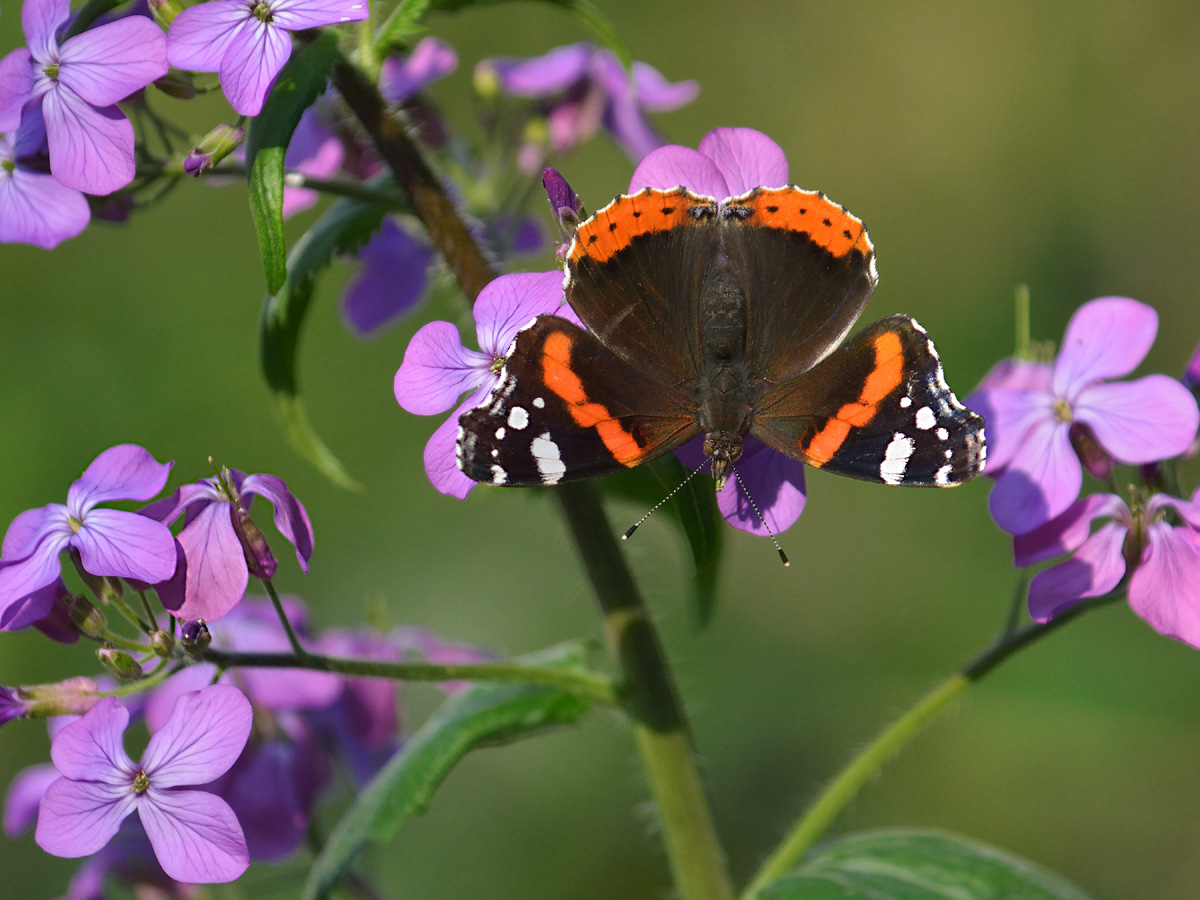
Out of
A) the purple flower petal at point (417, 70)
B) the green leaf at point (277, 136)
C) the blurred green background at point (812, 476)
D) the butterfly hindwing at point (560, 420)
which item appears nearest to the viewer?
the green leaf at point (277, 136)

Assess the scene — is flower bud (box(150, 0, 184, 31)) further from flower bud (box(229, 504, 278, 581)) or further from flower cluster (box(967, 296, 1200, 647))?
flower cluster (box(967, 296, 1200, 647))

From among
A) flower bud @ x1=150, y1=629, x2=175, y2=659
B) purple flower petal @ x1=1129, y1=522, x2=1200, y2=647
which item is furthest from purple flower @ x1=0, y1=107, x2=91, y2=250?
purple flower petal @ x1=1129, y1=522, x2=1200, y2=647

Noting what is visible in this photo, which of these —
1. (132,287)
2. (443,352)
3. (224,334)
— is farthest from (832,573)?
(443,352)

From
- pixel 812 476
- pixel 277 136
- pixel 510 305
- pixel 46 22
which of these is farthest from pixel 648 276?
pixel 812 476

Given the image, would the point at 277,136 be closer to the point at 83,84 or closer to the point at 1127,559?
the point at 83,84

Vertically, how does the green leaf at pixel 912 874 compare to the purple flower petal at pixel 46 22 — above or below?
below

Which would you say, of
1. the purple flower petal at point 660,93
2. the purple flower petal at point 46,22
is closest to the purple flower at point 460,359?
the purple flower petal at point 46,22

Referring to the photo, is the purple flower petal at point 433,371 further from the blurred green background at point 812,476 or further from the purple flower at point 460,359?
the blurred green background at point 812,476
